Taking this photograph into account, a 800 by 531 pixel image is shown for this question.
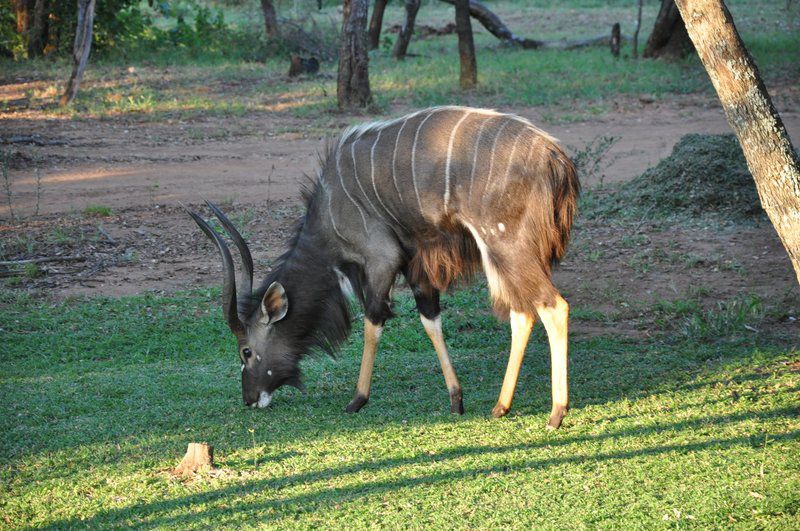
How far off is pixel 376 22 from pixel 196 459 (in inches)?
663

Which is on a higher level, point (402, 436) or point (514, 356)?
point (514, 356)

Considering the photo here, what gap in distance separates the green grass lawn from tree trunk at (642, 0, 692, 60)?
42.2 feet

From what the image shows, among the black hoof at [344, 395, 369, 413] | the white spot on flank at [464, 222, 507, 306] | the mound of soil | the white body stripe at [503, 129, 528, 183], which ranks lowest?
the black hoof at [344, 395, 369, 413]

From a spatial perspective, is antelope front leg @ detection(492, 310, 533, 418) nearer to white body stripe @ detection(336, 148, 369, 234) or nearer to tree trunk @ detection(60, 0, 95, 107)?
white body stripe @ detection(336, 148, 369, 234)

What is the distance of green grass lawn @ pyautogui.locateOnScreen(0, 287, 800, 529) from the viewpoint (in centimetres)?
376

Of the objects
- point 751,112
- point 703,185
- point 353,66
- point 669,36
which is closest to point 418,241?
point 751,112

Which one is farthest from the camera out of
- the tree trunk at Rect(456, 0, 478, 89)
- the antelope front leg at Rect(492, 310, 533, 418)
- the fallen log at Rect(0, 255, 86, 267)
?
the tree trunk at Rect(456, 0, 478, 89)

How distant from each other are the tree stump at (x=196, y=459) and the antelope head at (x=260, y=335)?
0.99 m

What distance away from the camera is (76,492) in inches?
157

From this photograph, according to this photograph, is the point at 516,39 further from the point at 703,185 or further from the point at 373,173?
the point at 373,173

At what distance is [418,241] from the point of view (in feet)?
16.3

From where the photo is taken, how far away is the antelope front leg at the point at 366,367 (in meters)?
5.02

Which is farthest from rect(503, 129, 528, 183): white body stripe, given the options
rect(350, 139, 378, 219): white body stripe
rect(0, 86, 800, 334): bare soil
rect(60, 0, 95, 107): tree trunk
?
rect(60, 0, 95, 107): tree trunk

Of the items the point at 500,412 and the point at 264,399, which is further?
the point at 264,399
